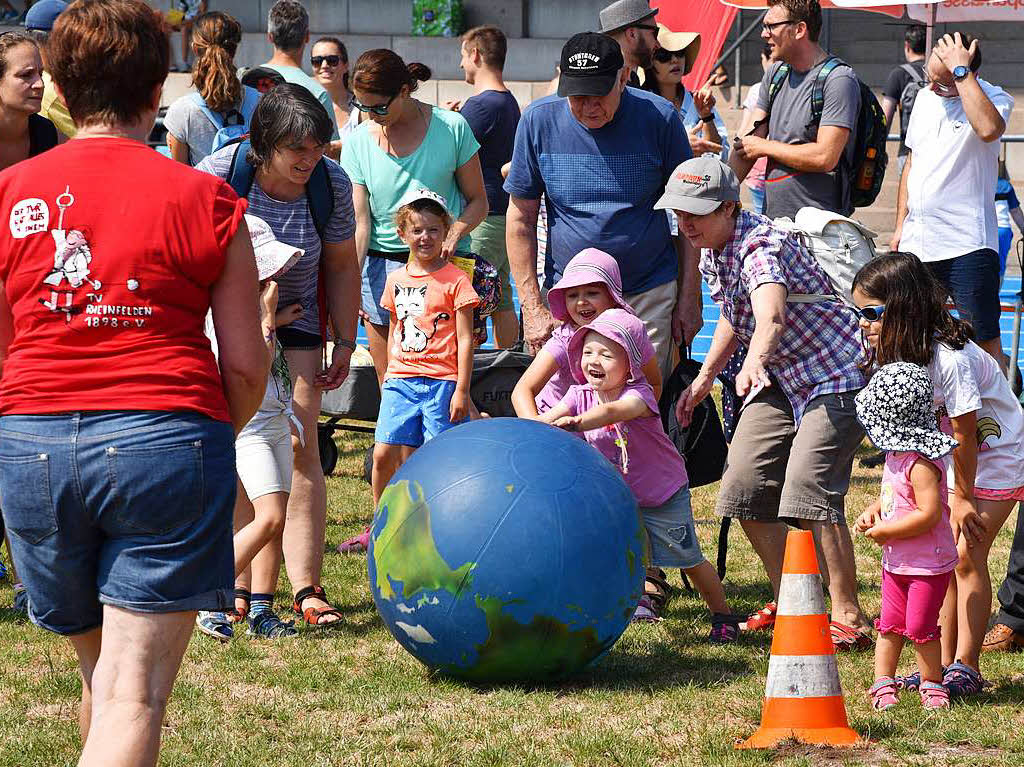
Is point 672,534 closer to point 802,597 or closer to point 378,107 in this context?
point 802,597

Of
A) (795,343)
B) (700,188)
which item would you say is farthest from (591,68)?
(795,343)

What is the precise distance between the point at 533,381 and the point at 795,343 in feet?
3.65

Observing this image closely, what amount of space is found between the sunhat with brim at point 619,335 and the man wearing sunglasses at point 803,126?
182cm

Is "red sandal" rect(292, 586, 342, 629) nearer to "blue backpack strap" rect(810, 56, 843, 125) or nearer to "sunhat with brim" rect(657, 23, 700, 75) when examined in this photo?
"blue backpack strap" rect(810, 56, 843, 125)

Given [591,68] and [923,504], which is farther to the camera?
[591,68]

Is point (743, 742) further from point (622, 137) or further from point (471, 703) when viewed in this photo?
point (622, 137)

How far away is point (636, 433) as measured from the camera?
20.0 ft

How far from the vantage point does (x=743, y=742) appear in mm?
4746

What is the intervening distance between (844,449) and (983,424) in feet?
2.61

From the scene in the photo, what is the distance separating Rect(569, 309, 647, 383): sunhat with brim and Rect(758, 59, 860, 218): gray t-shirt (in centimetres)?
183

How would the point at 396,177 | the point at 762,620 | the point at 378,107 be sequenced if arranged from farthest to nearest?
1. the point at 396,177
2. the point at 378,107
3. the point at 762,620

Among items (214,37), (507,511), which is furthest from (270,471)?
(214,37)

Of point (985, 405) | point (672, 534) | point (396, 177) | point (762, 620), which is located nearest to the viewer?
point (985, 405)

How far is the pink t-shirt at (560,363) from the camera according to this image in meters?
6.07
